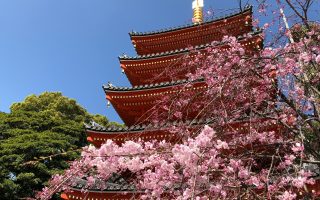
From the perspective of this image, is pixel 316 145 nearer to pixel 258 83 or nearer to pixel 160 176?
pixel 258 83

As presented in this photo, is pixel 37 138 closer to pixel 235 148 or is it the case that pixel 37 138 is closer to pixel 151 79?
pixel 151 79

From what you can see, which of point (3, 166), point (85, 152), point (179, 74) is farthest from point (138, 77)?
point (3, 166)

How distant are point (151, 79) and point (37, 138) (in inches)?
560

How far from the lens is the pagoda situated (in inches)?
303

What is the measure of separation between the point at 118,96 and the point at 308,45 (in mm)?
5332

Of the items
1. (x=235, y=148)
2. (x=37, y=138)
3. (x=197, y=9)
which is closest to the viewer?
(x=235, y=148)

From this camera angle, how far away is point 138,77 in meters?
11.0

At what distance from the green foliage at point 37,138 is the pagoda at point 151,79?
895cm

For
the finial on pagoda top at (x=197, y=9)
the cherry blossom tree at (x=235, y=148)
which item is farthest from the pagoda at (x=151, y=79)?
the cherry blossom tree at (x=235, y=148)

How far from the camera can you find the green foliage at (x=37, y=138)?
19.4 meters

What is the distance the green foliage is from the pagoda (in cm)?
895

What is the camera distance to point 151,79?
34.1 ft

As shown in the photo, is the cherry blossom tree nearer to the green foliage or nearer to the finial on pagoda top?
the finial on pagoda top

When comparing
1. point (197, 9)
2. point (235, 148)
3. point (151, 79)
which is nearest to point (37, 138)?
point (197, 9)
